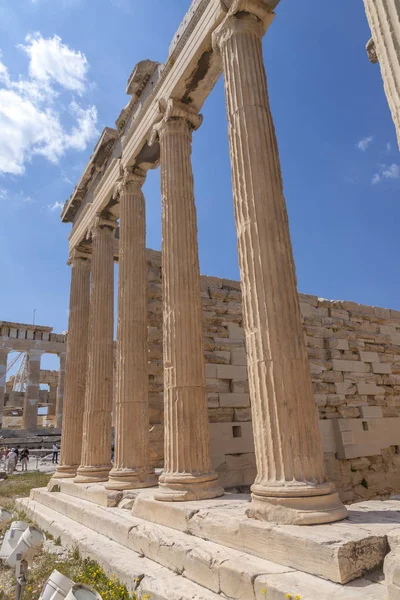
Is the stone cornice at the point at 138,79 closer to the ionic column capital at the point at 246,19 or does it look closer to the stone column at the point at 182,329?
the stone column at the point at 182,329

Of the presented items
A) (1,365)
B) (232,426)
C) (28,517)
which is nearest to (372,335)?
(232,426)

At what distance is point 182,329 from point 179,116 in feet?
16.0

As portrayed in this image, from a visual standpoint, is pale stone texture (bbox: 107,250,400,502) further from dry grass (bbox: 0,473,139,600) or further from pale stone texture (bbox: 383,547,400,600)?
pale stone texture (bbox: 383,547,400,600)

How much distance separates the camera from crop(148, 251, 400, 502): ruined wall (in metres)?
11.5

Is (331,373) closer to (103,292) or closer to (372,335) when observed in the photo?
(372,335)

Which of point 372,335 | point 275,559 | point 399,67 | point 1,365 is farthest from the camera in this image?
point 1,365

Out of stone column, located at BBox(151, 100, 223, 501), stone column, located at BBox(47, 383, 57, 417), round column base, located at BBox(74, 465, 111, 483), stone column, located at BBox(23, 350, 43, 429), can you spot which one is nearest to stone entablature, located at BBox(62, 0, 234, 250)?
stone column, located at BBox(151, 100, 223, 501)

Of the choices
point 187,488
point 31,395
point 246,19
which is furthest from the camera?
point 31,395

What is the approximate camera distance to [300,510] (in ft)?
16.7

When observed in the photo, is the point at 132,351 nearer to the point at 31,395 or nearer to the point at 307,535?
the point at 307,535

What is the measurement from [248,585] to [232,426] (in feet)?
24.2

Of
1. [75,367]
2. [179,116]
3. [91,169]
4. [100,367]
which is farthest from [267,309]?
[91,169]

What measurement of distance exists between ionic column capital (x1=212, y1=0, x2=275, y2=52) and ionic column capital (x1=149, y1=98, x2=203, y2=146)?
2.20 metres

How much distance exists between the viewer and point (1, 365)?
41.9 meters
